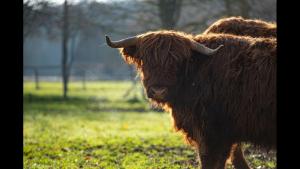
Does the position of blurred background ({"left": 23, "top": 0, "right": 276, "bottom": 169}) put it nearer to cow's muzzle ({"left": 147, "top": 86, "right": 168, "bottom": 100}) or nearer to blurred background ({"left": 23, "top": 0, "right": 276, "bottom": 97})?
blurred background ({"left": 23, "top": 0, "right": 276, "bottom": 97})

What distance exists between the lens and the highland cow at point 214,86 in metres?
5.25

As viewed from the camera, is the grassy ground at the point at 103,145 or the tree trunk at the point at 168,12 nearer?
the grassy ground at the point at 103,145

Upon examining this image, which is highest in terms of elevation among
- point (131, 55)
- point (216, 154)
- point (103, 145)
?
point (131, 55)

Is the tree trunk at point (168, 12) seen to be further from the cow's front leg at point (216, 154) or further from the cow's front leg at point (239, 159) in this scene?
the cow's front leg at point (216, 154)

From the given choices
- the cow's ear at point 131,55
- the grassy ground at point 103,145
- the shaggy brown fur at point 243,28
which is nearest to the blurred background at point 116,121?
the grassy ground at point 103,145

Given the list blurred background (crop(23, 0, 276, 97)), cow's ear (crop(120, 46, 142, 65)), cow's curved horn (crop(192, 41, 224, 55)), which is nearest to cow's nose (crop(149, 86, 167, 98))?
cow's curved horn (crop(192, 41, 224, 55))

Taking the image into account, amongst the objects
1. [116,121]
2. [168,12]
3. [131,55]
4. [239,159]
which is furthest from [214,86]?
[168,12]

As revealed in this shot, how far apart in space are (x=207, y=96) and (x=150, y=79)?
27.6 inches

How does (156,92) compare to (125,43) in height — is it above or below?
below

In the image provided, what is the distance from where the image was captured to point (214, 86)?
5.54m

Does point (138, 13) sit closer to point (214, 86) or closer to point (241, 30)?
point (241, 30)
